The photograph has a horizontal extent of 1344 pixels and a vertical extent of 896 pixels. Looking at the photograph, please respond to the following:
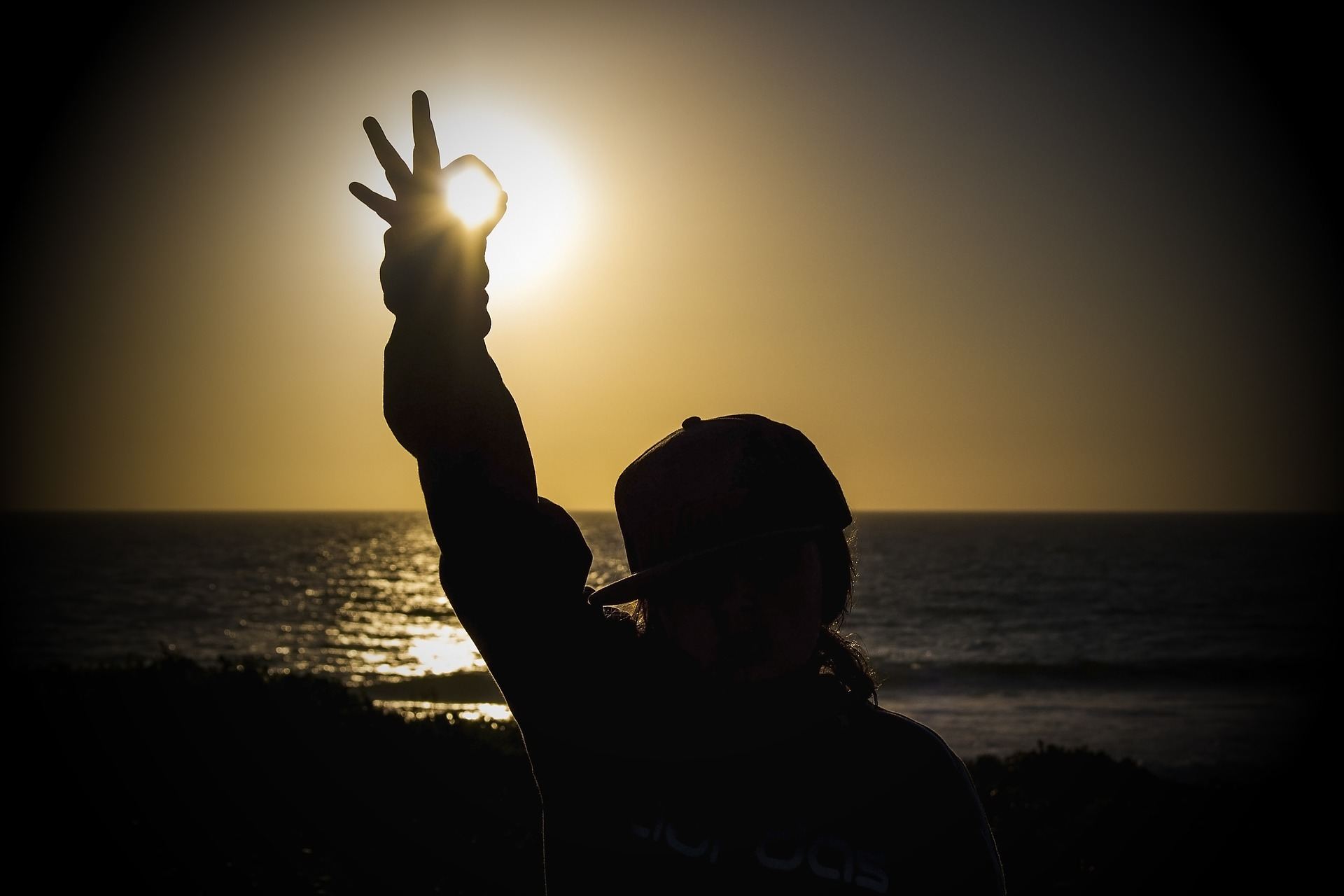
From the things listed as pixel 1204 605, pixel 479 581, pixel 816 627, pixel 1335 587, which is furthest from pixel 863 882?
pixel 1335 587

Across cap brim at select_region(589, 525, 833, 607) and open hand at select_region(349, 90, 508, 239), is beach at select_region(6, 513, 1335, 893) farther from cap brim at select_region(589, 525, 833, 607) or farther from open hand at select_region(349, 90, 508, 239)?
open hand at select_region(349, 90, 508, 239)

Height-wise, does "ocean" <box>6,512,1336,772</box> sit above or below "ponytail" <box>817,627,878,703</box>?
below

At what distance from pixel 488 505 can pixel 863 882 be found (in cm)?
81

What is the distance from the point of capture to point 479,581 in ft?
4.60

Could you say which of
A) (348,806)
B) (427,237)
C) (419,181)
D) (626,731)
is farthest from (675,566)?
(348,806)

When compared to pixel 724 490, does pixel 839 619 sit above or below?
below

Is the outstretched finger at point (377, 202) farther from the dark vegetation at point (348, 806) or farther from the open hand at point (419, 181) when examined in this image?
the dark vegetation at point (348, 806)

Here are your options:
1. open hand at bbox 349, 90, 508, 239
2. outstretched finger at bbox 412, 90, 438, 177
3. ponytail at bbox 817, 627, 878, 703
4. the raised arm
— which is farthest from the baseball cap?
outstretched finger at bbox 412, 90, 438, 177

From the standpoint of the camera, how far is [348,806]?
27.4 ft

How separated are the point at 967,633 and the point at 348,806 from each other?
1470 inches

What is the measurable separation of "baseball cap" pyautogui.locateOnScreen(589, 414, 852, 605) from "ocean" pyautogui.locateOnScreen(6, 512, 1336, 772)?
0.87 ft

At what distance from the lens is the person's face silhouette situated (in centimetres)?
145

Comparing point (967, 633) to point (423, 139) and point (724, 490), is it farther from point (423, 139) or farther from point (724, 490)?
Answer: point (423, 139)

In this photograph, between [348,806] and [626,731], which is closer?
[626,731]
